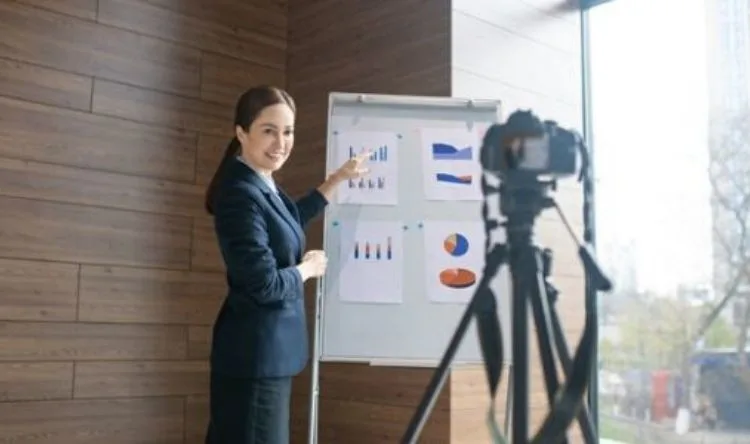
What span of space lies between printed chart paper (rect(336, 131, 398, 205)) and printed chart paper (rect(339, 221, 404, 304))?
84 mm

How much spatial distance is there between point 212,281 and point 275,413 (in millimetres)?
1439

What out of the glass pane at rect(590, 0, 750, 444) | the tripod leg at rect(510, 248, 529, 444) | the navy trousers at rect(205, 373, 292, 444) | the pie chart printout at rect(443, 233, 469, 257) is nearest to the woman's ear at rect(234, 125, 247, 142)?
the navy trousers at rect(205, 373, 292, 444)

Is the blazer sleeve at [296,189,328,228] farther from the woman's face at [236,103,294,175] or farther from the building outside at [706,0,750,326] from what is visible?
the building outside at [706,0,750,326]

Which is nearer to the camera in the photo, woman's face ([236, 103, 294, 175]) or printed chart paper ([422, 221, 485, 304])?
woman's face ([236, 103, 294, 175])

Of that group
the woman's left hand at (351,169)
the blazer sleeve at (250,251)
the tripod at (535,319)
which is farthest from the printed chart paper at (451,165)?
the tripod at (535,319)

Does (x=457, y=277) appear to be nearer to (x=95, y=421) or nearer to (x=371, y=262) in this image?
(x=371, y=262)

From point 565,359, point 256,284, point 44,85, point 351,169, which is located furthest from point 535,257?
point 44,85

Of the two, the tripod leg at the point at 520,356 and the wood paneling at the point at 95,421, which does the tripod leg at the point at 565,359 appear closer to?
the tripod leg at the point at 520,356

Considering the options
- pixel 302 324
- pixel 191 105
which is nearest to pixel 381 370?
pixel 302 324

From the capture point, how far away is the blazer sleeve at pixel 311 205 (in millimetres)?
2365

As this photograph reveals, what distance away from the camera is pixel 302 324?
2010 mm

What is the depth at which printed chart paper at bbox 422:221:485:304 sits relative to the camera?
246 cm

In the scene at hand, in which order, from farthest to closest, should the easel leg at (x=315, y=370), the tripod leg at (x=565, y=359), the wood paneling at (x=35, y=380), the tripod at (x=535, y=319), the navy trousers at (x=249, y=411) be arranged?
1. the wood paneling at (x=35, y=380)
2. the easel leg at (x=315, y=370)
3. the navy trousers at (x=249, y=411)
4. the tripod leg at (x=565, y=359)
5. the tripod at (x=535, y=319)

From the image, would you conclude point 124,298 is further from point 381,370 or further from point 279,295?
point 279,295
